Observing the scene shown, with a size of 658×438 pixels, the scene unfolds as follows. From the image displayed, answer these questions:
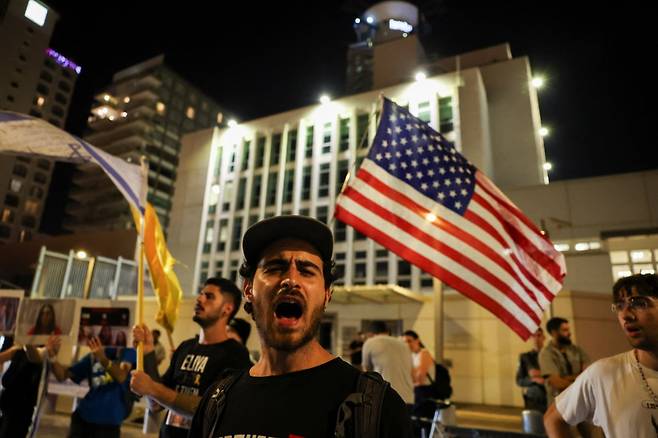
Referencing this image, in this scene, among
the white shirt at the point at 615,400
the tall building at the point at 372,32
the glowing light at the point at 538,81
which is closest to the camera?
the white shirt at the point at 615,400

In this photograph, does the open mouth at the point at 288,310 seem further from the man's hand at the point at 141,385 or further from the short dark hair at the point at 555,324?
the short dark hair at the point at 555,324

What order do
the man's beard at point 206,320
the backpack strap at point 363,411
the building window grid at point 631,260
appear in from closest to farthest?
Result: the backpack strap at point 363,411 → the man's beard at point 206,320 → the building window grid at point 631,260

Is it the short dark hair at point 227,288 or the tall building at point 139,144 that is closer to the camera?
the short dark hair at point 227,288

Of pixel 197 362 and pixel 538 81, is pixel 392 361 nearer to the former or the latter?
pixel 197 362

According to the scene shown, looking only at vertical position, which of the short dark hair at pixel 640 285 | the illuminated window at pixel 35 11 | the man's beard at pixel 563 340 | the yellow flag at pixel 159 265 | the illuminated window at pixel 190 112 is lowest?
the man's beard at pixel 563 340

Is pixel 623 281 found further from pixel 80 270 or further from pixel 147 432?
pixel 80 270

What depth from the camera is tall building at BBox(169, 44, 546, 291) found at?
30328 millimetres

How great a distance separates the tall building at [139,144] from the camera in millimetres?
62938

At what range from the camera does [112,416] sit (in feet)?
14.2

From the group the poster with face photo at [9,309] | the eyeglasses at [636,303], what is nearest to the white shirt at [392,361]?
the eyeglasses at [636,303]

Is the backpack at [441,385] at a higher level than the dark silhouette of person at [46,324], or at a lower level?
lower

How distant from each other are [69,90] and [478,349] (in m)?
17.3

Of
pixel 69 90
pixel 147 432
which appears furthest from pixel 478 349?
pixel 69 90

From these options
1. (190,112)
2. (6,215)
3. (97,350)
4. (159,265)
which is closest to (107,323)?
(97,350)
